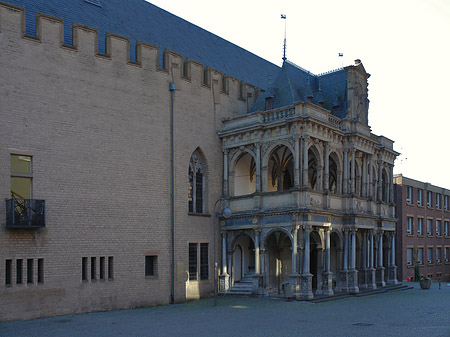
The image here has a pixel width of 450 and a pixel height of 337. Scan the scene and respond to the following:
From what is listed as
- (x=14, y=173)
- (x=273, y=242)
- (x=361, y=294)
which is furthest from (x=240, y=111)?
(x=14, y=173)

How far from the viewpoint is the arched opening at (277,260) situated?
3066 cm

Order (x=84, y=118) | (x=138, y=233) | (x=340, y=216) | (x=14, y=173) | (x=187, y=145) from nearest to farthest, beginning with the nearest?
(x=14, y=173), (x=84, y=118), (x=138, y=233), (x=187, y=145), (x=340, y=216)

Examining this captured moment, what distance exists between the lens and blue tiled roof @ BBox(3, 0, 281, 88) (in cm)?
2583

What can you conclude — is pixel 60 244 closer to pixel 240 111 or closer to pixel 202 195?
pixel 202 195

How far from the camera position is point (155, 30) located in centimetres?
3134

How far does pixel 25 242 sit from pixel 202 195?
35.5 ft

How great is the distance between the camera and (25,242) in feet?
71.6

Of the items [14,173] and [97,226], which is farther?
[97,226]

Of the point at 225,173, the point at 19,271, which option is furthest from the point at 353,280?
the point at 19,271

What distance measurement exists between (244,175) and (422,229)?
81.7 feet

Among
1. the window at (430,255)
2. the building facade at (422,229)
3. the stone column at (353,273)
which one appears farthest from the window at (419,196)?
the stone column at (353,273)

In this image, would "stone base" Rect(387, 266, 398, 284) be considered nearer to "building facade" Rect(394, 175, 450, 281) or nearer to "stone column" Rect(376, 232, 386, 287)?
"stone column" Rect(376, 232, 386, 287)

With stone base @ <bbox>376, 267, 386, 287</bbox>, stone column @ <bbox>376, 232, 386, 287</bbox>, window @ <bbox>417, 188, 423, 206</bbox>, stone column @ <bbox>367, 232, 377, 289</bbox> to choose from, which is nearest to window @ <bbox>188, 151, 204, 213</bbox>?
stone column @ <bbox>367, 232, 377, 289</bbox>

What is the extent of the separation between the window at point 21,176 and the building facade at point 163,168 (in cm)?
6
